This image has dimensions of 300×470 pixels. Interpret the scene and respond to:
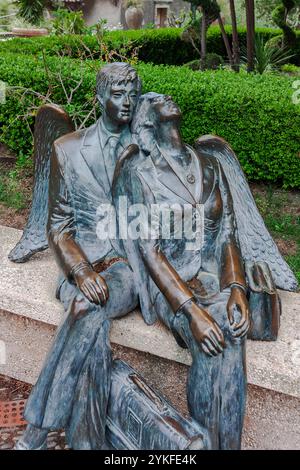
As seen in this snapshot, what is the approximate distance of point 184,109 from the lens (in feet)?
19.5

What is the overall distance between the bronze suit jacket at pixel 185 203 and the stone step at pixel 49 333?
0.15m

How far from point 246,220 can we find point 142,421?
121 centimetres

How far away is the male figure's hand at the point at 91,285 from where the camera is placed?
2.66m

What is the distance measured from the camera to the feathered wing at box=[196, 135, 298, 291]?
3.16 m

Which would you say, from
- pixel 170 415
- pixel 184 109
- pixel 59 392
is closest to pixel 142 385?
pixel 170 415

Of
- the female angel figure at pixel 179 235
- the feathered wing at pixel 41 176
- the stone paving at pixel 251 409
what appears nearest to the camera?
the female angel figure at pixel 179 235

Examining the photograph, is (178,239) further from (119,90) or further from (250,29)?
(250,29)

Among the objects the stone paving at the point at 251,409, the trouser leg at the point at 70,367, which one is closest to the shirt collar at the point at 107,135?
the trouser leg at the point at 70,367

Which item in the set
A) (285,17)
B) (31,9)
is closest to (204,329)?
(31,9)

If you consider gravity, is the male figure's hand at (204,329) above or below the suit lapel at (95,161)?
below

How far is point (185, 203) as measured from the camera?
288 centimetres

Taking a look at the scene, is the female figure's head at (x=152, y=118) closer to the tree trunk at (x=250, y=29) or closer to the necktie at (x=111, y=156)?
the necktie at (x=111, y=156)
